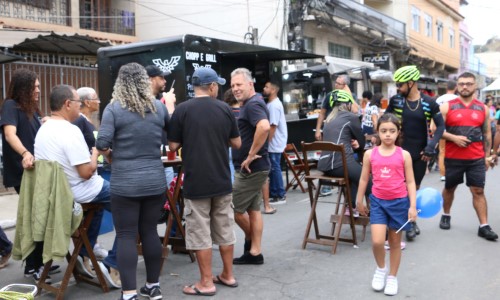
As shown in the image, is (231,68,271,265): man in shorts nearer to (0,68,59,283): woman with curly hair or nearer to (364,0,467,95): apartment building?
(0,68,59,283): woman with curly hair

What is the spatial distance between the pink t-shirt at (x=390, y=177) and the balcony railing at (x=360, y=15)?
1552 cm

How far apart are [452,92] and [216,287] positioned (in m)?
7.96

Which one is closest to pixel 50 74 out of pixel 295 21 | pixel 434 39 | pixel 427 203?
pixel 427 203

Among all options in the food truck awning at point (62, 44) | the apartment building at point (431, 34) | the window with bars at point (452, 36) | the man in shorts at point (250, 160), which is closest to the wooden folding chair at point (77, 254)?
the man in shorts at point (250, 160)

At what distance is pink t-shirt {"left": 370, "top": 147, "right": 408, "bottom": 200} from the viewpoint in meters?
4.41

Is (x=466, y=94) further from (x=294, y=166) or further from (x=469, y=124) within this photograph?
(x=294, y=166)

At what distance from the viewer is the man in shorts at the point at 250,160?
484 centimetres

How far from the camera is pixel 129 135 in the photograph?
3836 mm

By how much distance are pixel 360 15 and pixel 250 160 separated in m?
20.2

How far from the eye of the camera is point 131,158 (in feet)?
12.6

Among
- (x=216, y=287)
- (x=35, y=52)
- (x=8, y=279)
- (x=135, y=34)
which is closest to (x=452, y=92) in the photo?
(x=216, y=287)

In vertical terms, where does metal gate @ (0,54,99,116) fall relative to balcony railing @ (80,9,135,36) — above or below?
below

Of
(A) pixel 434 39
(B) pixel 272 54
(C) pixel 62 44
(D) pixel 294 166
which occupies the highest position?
(A) pixel 434 39

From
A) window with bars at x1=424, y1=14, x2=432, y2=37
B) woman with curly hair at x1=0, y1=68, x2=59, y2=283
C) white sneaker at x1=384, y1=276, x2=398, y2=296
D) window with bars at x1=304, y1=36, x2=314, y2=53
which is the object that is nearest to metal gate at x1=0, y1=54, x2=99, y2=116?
woman with curly hair at x1=0, y1=68, x2=59, y2=283
